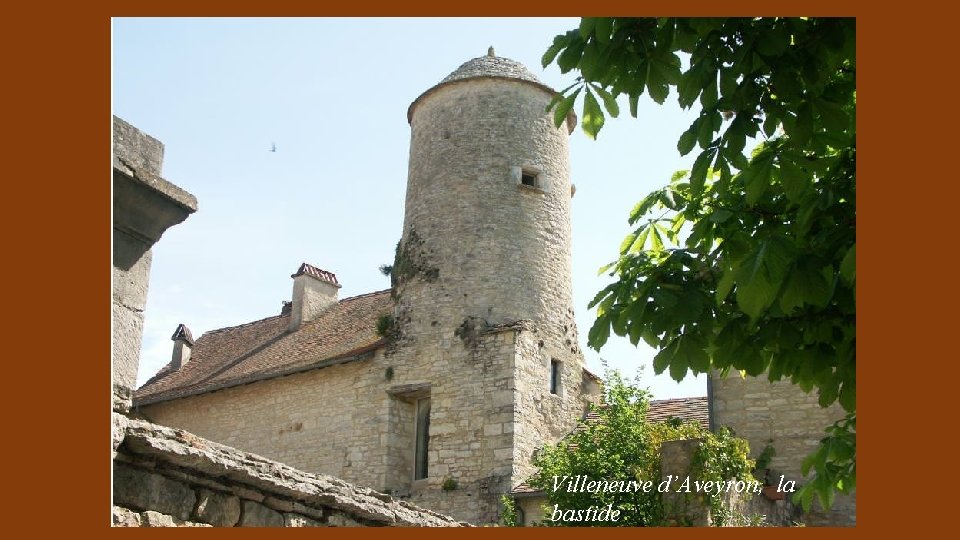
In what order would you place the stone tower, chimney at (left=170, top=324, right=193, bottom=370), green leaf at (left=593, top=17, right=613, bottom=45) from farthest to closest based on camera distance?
chimney at (left=170, top=324, right=193, bottom=370), the stone tower, green leaf at (left=593, top=17, right=613, bottom=45)

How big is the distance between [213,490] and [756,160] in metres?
3.93

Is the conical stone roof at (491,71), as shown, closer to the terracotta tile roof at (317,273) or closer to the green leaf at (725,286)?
the terracotta tile roof at (317,273)

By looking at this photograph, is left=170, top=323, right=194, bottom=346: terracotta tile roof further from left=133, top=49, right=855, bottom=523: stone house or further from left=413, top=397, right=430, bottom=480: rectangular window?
left=413, top=397, right=430, bottom=480: rectangular window

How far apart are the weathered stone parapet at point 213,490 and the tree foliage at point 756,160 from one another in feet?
8.61

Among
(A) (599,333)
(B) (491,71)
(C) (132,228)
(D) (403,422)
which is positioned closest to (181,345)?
(D) (403,422)

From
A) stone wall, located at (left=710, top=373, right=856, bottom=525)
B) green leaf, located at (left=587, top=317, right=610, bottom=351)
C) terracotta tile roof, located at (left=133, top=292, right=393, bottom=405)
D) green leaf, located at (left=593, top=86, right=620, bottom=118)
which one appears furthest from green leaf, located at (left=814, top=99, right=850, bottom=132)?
terracotta tile roof, located at (left=133, top=292, right=393, bottom=405)

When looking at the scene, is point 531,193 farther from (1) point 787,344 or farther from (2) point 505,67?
(1) point 787,344

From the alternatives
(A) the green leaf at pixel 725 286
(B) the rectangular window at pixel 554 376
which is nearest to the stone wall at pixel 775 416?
(B) the rectangular window at pixel 554 376

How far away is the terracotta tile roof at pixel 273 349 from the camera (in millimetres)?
18547

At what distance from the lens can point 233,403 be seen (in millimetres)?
19344

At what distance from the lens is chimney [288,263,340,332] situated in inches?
855

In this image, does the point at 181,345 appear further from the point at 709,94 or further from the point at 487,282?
the point at 709,94

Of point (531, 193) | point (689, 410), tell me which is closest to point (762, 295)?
point (689, 410)

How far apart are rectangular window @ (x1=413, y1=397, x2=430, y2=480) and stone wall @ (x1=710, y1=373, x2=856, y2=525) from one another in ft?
16.8
